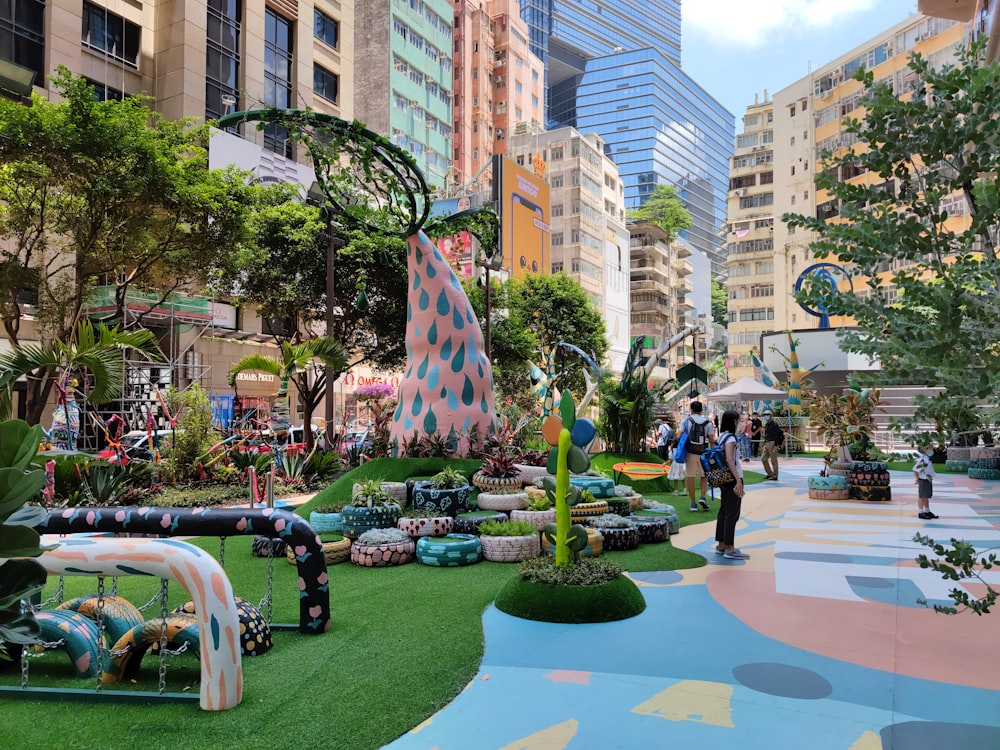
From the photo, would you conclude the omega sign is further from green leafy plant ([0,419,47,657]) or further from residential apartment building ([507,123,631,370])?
green leafy plant ([0,419,47,657])

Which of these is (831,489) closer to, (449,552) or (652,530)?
(652,530)

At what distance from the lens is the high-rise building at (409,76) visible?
4812cm

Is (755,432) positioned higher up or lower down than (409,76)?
lower down

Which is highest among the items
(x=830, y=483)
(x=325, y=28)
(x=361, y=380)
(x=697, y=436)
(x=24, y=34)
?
(x=325, y=28)

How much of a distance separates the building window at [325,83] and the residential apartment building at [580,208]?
20921 millimetres

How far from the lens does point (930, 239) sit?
3.17m

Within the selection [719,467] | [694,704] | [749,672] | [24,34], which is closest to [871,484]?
[719,467]

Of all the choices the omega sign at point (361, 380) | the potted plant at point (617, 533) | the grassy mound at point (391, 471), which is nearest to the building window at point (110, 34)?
the omega sign at point (361, 380)

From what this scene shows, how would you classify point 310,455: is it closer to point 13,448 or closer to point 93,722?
point 93,722

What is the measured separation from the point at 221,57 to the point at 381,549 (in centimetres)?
3068

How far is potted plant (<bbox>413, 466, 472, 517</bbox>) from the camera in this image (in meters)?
9.61

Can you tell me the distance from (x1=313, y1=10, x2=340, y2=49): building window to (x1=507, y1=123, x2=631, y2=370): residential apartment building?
21.1 m

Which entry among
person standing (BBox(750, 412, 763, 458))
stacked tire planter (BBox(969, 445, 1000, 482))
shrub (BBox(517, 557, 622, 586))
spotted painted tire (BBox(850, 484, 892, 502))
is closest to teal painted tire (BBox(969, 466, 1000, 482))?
stacked tire planter (BBox(969, 445, 1000, 482))

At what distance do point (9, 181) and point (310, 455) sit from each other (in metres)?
8.81
